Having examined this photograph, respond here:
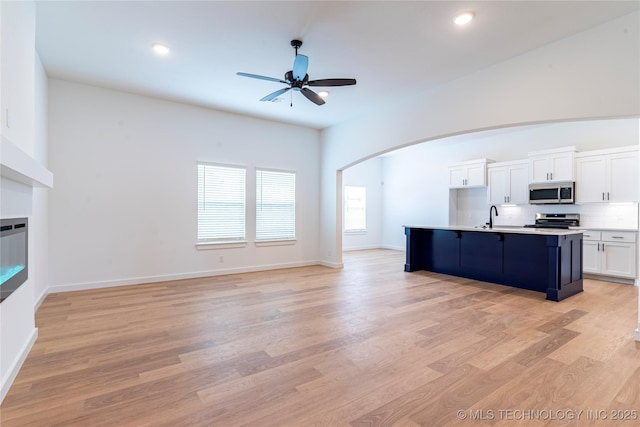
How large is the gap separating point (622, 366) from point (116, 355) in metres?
4.23

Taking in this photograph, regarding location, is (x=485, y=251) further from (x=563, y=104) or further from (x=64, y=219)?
(x=64, y=219)

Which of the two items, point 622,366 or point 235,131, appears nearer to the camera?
point 622,366

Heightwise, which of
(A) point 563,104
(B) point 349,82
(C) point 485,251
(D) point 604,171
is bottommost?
(C) point 485,251

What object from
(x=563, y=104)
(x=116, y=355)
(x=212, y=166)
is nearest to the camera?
(x=116, y=355)

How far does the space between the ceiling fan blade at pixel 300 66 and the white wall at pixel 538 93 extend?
2370 millimetres

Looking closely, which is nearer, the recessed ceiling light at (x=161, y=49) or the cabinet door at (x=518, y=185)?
the recessed ceiling light at (x=161, y=49)

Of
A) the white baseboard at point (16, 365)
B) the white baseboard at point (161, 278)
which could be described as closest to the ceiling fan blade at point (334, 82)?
the white baseboard at point (16, 365)

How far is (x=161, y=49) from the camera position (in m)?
3.76

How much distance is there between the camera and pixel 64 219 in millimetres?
4777

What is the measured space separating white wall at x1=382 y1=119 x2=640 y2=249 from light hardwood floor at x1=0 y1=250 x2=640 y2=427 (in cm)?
260

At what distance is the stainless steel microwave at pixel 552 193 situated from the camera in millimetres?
6117

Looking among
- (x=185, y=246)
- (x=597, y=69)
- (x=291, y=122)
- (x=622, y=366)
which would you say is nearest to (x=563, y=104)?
(x=597, y=69)

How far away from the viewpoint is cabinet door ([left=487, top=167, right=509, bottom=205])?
24.3ft

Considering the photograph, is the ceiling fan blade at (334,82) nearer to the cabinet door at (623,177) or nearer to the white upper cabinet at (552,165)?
the white upper cabinet at (552,165)
